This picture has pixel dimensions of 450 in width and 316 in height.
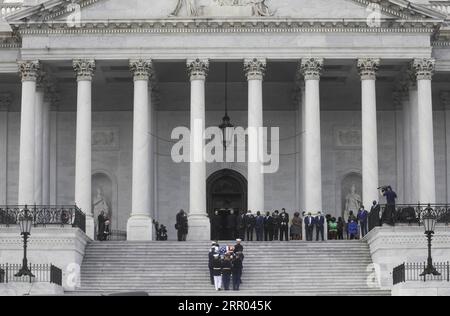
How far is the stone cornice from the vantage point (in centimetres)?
5994

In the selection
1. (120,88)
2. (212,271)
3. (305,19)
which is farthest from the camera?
(120,88)

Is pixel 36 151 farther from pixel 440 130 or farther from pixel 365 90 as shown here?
pixel 440 130

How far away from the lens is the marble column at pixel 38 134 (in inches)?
2400

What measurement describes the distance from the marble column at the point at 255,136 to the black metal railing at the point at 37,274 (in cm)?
1403

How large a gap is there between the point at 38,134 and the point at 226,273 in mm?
18455

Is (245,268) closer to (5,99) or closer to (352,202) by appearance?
(352,202)

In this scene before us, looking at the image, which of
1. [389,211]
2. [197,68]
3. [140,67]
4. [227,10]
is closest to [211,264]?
[389,211]

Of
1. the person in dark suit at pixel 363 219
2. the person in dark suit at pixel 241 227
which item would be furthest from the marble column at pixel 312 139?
the person in dark suit at pixel 241 227

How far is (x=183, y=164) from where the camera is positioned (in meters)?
69.0

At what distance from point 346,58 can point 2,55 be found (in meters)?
19.1

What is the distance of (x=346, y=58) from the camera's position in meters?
60.5

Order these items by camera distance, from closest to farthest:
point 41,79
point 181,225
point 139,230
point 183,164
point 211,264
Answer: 1. point 211,264
2. point 181,225
3. point 139,230
4. point 41,79
5. point 183,164

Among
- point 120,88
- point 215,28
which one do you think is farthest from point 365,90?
point 120,88

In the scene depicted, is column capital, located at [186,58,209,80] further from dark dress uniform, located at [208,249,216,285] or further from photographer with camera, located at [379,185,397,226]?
dark dress uniform, located at [208,249,216,285]
